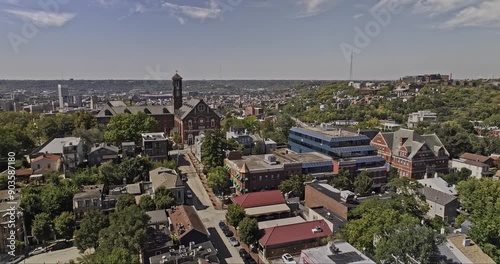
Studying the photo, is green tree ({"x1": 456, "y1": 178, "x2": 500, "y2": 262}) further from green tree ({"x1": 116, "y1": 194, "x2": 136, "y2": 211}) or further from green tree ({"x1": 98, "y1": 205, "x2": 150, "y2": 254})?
green tree ({"x1": 116, "y1": 194, "x2": 136, "y2": 211})

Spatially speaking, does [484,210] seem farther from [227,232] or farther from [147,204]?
[147,204]

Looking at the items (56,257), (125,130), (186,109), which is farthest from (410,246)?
(186,109)

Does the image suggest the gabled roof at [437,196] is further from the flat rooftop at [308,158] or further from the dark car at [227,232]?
the dark car at [227,232]

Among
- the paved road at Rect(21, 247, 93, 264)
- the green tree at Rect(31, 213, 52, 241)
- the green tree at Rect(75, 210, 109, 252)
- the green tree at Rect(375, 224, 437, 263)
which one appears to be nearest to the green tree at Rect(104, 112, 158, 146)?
the green tree at Rect(31, 213, 52, 241)

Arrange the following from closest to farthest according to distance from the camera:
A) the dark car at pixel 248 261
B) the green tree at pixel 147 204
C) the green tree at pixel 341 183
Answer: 1. the dark car at pixel 248 261
2. the green tree at pixel 147 204
3. the green tree at pixel 341 183

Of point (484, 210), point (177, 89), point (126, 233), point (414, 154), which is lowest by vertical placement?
point (484, 210)

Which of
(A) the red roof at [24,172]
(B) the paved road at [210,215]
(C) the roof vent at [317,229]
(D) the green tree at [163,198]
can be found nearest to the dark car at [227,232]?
(B) the paved road at [210,215]
